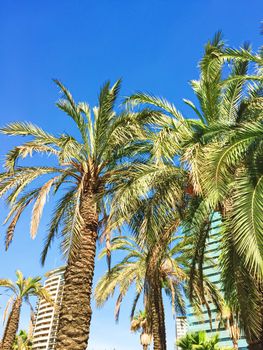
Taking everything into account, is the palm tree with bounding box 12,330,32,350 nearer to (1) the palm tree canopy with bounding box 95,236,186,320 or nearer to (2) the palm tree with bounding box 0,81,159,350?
(1) the palm tree canopy with bounding box 95,236,186,320

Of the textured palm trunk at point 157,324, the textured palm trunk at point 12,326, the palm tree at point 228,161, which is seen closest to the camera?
the palm tree at point 228,161

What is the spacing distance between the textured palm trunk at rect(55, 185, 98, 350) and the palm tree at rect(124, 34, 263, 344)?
2757 millimetres

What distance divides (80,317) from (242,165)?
5630 millimetres

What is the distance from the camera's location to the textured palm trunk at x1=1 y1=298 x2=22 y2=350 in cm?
2514

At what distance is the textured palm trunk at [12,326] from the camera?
82.5 feet

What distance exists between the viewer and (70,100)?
12.6m

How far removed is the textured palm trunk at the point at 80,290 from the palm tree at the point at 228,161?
276 cm

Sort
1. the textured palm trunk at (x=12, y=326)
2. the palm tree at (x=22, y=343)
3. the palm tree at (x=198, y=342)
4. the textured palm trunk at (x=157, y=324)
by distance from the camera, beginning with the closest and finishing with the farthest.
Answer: the textured palm trunk at (x=157, y=324), the textured palm trunk at (x=12, y=326), the palm tree at (x=198, y=342), the palm tree at (x=22, y=343)

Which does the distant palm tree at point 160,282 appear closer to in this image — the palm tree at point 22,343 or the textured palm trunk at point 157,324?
the textured palm trunk at point 157,324

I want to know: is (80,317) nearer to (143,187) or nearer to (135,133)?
(143,187)

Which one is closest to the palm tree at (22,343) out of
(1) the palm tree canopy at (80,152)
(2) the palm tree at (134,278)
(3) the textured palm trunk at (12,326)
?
(3) the textured palm trunk at (12,326)

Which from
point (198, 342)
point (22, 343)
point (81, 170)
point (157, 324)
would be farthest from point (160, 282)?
point (22, 343)

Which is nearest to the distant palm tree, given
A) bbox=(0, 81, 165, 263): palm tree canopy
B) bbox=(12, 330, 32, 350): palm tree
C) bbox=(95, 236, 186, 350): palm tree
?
bbox=(95, 236, 186, 350): palm tree

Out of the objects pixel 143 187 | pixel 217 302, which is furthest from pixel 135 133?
pixel 217 302
